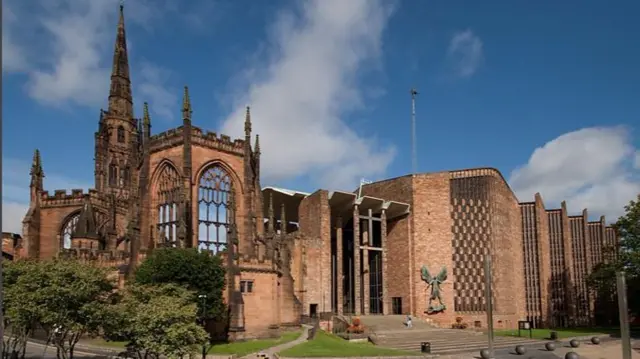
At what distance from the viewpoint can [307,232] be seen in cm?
6122

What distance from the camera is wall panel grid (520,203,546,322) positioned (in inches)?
2943

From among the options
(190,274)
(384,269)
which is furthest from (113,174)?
(190,274)

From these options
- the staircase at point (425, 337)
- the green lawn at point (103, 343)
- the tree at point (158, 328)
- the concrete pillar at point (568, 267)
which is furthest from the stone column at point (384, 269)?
the tree at point (158, 328)

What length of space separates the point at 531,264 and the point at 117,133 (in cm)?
5818

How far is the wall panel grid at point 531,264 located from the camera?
2943 inches

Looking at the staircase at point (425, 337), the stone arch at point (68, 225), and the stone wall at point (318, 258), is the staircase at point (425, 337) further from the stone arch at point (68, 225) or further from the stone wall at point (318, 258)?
the stone arch at point (68, 225)

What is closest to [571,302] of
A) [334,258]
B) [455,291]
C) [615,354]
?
[455,291]

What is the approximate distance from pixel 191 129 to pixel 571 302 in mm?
59112

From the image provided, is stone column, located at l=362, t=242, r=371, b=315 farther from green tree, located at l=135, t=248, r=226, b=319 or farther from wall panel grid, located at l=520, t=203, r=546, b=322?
green tree, located at l=135, t=248, r=226, b=319

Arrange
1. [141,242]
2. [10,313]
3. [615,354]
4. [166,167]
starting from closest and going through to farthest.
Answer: [10,313]
[615,354]
[141,242]
[166,167]

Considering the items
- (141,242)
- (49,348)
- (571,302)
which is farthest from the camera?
(571,302)

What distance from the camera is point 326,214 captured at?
59281 mm

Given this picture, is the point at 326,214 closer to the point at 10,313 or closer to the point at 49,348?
the point at 49,348

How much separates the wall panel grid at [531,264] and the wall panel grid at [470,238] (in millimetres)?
15055
